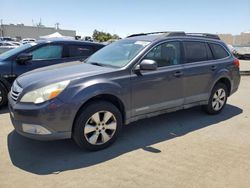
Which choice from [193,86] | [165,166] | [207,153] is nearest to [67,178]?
[165,166]

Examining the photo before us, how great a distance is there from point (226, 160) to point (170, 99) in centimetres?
142

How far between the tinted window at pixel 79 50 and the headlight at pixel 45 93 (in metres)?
3.24

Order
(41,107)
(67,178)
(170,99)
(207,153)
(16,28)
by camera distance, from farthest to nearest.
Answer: (16,28), (170,99), (207,153), (41,107), (67,178)

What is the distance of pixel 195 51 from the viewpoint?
4.88m

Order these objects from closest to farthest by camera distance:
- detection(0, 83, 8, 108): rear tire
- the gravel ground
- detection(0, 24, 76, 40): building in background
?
1. the gravel ground
2. detection(0, 83, 8, 108): rear tire
3. detection(0, 24, 76, 40): building in background

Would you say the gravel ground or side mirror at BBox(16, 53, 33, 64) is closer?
the gravel ground

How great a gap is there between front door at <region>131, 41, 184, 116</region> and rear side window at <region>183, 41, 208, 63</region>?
0.22 metres

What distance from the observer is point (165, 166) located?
10.8 ft

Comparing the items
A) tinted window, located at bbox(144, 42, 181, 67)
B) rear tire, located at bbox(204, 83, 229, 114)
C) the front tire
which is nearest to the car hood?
the front tire

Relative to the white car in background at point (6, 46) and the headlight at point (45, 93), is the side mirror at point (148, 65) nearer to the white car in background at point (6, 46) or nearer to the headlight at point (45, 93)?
the headlight at point (45, 93)

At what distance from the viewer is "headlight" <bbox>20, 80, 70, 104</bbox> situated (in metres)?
3.26

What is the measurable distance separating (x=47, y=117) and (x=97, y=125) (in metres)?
0.74

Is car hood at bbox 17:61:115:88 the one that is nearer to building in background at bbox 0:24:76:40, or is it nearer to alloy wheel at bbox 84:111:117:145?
alloy wheel at bbox 84:111:117:145

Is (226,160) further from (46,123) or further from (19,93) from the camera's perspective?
(19,93)
